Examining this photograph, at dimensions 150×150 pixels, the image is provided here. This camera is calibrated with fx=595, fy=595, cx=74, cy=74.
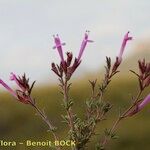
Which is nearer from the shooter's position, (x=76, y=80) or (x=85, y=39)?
(x=85, y=39)

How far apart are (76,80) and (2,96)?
219 centimetres

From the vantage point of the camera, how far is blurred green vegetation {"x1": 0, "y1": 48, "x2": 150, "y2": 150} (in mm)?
11492

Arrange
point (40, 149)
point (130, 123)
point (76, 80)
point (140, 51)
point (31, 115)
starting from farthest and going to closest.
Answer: point (140, 51)
point (76, 80)
point (31, 115)
point (130, 123)
point (40, 149)

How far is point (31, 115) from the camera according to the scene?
12.8m

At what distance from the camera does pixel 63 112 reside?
12.8 m

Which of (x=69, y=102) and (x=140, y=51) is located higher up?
(x=140, y=51)

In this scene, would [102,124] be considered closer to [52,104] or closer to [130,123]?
[130,123]

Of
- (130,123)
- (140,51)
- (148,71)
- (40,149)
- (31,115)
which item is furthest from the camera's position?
(140,51)

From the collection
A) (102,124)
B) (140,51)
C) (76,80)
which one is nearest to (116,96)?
(102,124)

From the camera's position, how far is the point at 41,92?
13.8 m

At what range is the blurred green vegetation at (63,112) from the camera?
11492 mm

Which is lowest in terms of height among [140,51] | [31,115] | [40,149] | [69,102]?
[69,102]

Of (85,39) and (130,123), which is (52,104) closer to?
(130,123)

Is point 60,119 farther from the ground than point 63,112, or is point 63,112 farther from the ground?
point 63,112
